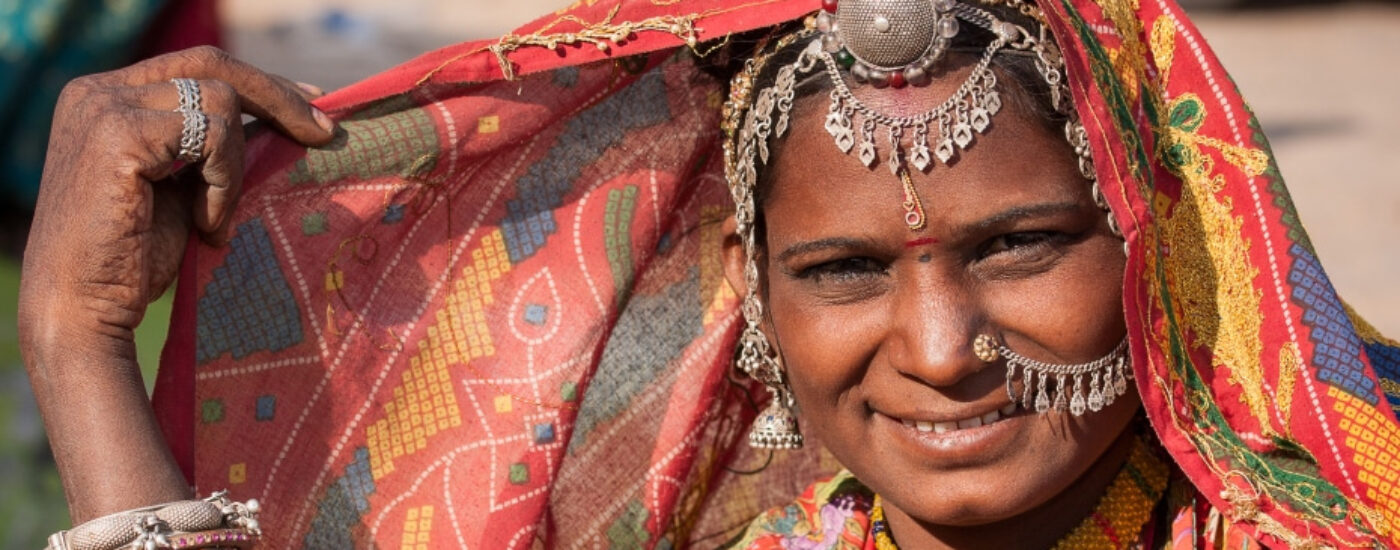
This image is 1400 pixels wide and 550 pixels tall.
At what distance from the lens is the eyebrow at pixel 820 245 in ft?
8.38

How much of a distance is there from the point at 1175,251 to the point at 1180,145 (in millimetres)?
167

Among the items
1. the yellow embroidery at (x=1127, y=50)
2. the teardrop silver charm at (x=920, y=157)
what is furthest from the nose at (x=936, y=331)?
the yellow embroidery at (x=1127, y=50)

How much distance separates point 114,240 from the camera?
2.60 m

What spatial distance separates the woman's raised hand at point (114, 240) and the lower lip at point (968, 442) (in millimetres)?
1130

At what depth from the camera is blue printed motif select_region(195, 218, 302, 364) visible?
2885 mm

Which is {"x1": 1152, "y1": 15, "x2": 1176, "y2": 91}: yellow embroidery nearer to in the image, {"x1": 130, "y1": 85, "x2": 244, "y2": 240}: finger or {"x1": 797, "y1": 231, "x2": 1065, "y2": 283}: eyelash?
{"x1": 797, "y1": 231, "x2": 1065, "y2": 283}: eyelash

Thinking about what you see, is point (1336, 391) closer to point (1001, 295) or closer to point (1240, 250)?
point (1240, 250)

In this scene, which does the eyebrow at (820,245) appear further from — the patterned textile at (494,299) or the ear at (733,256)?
the patterned textile at (494,299)

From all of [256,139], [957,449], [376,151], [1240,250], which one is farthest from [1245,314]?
[256,139]

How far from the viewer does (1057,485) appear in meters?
2.58

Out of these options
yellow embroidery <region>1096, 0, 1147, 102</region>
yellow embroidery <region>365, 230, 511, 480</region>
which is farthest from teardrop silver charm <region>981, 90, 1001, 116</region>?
yellow embroidery <region>365, 230, 511, 480</region>

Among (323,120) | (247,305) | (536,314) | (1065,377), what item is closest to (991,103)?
(1065,377)

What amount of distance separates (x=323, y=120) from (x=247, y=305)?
1.15 feet

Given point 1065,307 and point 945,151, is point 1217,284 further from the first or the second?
point 945,151
